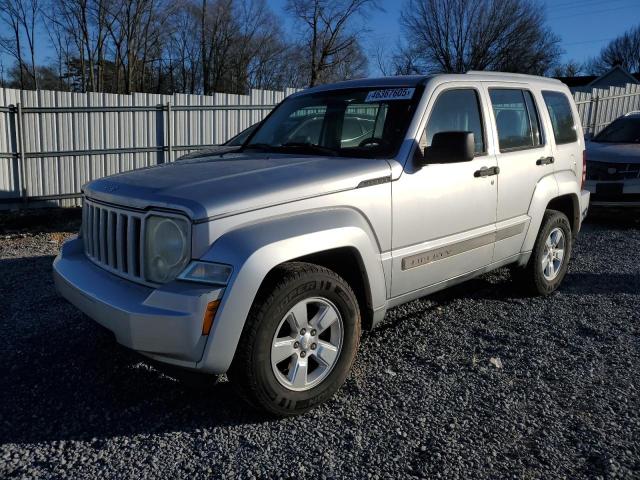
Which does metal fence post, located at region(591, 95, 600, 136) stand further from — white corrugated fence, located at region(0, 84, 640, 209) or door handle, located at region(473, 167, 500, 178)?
door handle, located at region(473, 167, 500, 178)

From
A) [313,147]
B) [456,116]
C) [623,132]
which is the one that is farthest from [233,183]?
[623,132]

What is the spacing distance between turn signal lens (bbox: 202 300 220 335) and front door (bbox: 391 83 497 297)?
1272mm

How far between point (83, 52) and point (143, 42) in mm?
4095

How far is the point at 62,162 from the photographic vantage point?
37.0 feet

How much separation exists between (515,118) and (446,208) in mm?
1375

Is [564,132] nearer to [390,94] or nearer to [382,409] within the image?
[390,94]

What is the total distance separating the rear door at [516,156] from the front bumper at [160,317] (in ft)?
8.46

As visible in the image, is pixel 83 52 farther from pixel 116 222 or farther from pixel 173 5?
pixel 116 222

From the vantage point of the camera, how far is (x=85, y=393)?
334cm

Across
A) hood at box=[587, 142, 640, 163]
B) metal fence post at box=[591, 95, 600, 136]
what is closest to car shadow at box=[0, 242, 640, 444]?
hood at box=[587, 142, 640, 163]

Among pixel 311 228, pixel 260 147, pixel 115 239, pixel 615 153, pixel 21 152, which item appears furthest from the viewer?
pixel 21 152

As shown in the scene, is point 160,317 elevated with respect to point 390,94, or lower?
lower

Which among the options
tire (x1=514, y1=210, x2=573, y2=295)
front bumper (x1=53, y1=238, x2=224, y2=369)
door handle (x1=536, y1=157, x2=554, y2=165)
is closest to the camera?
front bumper (x1=53, y1=238, x2=224, y2=369)

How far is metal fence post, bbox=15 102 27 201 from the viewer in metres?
10.6
